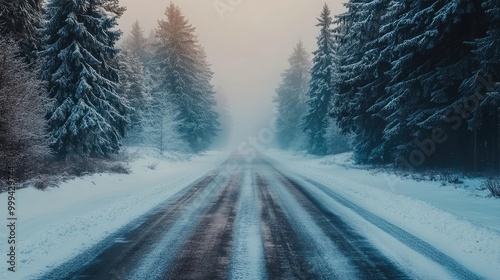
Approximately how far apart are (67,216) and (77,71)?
11.2 metres

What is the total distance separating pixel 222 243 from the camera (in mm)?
6133

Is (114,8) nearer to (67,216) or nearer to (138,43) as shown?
(67,216)

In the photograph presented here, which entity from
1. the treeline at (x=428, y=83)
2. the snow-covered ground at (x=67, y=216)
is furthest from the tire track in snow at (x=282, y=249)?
the treeline at (x=428, y=83)

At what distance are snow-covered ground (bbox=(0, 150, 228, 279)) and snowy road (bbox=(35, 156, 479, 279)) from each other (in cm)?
39

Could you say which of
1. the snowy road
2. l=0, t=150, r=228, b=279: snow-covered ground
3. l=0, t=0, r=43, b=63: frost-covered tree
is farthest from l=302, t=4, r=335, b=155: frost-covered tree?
the snowy road

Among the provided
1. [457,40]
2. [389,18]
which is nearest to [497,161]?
[457,40]

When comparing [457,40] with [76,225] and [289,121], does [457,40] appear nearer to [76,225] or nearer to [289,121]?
[76,225]

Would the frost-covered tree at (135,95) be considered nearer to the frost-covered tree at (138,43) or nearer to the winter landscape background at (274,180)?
the winter landscape background at (274,180)

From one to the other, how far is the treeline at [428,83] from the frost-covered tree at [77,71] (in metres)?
13.3

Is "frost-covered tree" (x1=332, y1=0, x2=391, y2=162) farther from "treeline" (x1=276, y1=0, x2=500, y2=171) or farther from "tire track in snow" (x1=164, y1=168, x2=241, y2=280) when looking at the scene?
"tire track in snow" (x1=164, y1=168, x2=241, y2=280)

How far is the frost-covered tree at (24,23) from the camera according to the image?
15438 mm

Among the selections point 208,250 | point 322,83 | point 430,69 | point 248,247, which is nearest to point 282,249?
point 248,247

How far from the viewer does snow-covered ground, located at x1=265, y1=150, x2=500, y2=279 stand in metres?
5.62

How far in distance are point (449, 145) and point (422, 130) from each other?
2.33 metres
